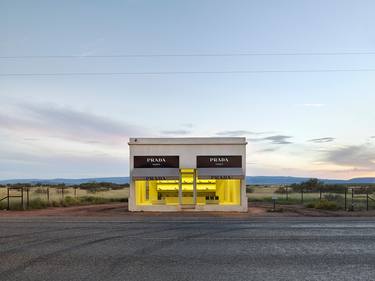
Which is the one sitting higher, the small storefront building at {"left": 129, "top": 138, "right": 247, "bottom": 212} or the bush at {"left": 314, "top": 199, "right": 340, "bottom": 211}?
the small storefront building at {"left": 129, "top": 138, "right": 247, "bottom": 212}

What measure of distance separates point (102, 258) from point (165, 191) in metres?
20.9

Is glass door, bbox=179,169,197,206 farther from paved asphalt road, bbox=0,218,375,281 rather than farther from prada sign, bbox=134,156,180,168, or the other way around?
paved asphalt road, bbox=0,218,375,281

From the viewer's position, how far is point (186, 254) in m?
10.3

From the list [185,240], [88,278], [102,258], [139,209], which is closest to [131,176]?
[139,209]

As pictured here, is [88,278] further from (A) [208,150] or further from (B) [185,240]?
(A) [208,150]

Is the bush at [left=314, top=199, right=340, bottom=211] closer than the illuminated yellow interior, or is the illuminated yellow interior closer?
the illuminated yellow interior

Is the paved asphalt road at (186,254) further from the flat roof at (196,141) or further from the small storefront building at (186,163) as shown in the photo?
the flat roof at (196,141)

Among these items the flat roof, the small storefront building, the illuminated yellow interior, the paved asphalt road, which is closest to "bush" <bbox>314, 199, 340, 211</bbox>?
the illuminated yellow interior

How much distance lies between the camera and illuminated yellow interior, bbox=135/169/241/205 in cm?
2916

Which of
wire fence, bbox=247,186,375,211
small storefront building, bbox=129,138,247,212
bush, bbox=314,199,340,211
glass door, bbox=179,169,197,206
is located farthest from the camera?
wire fence, bbox=247,186,375,211

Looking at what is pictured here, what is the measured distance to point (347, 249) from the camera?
Answer: 1111cm

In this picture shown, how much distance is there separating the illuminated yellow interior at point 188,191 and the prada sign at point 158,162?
1.37 meters

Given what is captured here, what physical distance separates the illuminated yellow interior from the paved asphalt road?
13300 millimetres

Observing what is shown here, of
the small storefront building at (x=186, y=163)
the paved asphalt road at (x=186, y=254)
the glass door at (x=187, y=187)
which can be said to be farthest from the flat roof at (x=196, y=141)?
the paved asphalt road at (x=186, y=254)
